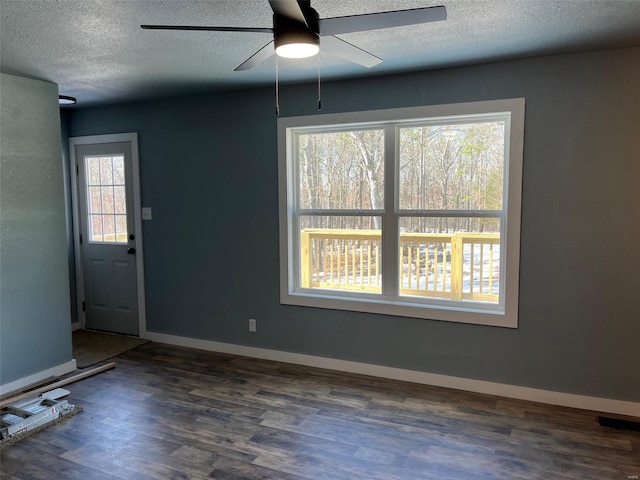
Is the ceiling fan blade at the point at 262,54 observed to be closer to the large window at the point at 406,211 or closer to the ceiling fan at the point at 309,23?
the ceiling fan at the point at 309,23

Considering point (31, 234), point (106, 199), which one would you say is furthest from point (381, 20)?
point (106, 199)

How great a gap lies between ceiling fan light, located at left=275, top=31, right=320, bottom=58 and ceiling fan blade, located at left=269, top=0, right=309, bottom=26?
52mm

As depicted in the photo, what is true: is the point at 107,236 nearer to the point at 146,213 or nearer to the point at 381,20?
the point at 146,213

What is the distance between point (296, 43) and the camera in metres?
1.79

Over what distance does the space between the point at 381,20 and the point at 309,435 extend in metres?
2.33

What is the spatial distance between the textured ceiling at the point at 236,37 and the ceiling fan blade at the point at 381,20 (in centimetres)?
42

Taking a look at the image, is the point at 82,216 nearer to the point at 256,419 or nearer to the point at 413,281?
the point at 256,419

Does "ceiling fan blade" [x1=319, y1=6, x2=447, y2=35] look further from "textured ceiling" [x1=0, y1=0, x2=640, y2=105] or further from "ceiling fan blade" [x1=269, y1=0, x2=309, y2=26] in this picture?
"textured ceiling" [x1=0, y1=0, x2=640, y2=105]

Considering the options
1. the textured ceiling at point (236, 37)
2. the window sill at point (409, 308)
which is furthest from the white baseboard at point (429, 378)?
the textured ceiling at point (236, 37)

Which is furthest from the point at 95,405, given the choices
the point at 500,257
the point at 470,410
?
the point at 500,257

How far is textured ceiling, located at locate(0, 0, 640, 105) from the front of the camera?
2.18m

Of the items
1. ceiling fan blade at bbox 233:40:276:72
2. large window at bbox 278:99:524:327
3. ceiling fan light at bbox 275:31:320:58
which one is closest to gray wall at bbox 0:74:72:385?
large window at bbox 278:99:524:327

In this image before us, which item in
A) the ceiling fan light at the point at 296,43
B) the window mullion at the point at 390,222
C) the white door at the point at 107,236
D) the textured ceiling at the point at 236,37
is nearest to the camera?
the ceiling fan light at the point at 296,43

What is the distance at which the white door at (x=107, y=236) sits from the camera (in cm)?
472
